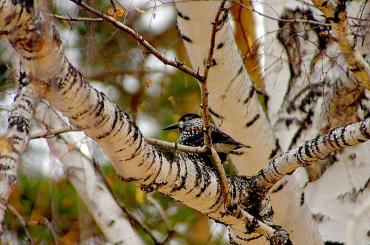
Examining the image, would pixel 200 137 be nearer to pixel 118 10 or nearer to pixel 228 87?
pixel 228 87

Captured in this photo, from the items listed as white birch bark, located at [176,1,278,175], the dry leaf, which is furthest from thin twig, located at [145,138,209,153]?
white birch bark, located at [176,1,278,175]

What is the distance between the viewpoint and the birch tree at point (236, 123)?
1.99 metres

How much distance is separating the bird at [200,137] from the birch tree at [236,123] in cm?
7

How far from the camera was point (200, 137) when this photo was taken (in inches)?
A: 160

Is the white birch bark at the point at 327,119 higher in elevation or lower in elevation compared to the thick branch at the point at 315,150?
higher

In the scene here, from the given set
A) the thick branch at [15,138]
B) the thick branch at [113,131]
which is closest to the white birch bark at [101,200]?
the thick branch at [113,131]

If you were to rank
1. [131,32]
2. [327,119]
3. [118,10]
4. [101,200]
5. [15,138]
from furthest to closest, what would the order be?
[101,200] → [327,119] → [118,10] → [131,32] → [15,138]

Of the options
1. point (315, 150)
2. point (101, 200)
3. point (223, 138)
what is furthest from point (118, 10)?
point (101, 200)

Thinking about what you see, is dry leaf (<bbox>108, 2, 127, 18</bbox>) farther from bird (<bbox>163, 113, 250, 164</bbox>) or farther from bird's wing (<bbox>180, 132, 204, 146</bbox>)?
bird's wing (<bbox>180, 132, 204, 146</bbox>)

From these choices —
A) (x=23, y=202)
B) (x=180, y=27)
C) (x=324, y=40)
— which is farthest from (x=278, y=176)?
(x=23, y=202)

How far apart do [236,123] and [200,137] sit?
766 millimetres

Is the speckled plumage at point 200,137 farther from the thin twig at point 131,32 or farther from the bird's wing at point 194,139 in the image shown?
the thin twig at point 131,32

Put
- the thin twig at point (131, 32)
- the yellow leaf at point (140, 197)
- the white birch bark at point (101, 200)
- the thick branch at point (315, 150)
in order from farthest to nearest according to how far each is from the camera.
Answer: the yellow leaf at point (140, 197) → the white birch bark at point (101, 200) → the thick branch at point (315, 150) → the thin twig at point (131, 32)

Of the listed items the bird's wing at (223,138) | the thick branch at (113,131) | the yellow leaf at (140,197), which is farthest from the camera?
the yellow leaf at (140,197)
